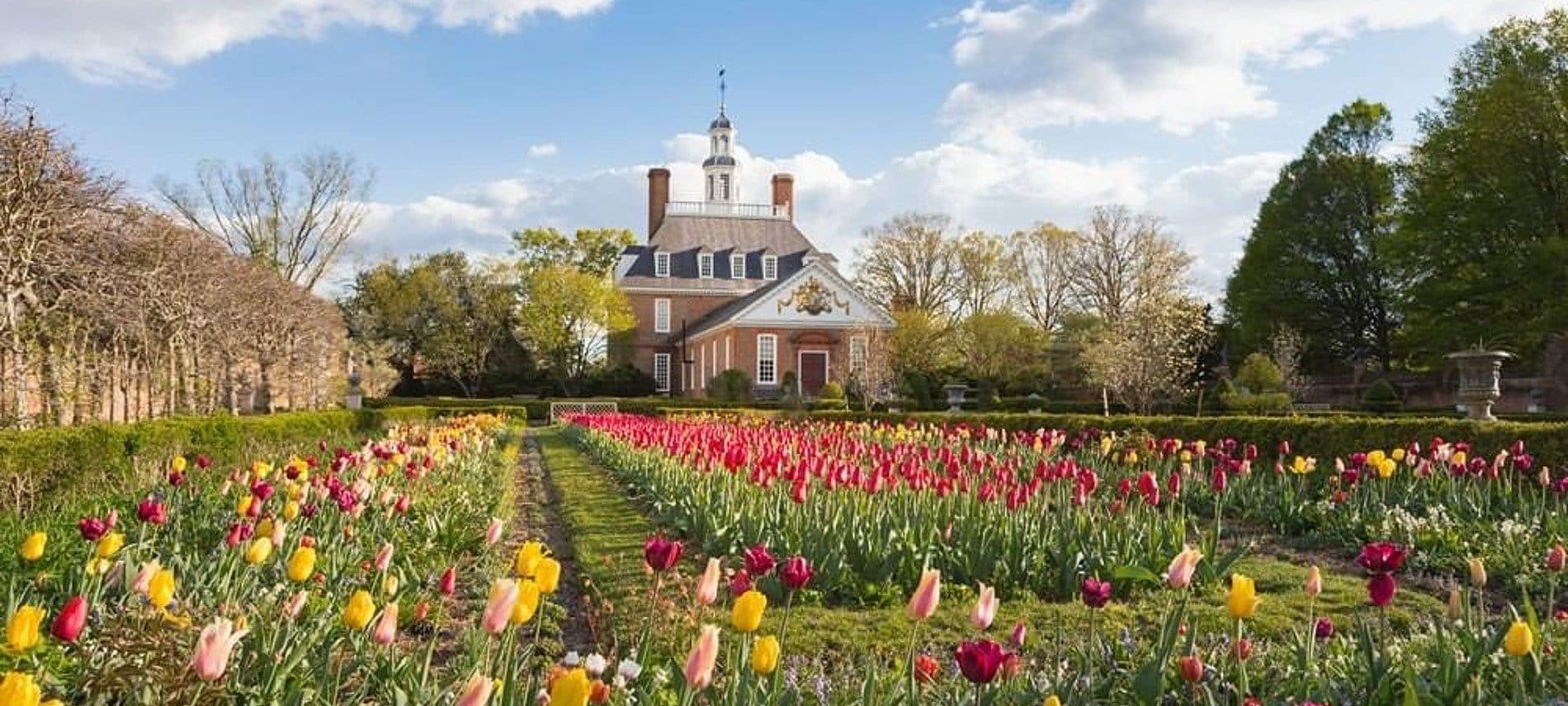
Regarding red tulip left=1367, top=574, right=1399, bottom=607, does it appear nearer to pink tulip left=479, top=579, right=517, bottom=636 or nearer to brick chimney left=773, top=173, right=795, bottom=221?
pink tulip left=479, top=579, right=517, bottom=636

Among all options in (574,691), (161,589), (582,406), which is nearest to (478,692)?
(574,691)

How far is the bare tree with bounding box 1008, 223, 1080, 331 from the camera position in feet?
168

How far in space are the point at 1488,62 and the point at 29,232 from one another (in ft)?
117

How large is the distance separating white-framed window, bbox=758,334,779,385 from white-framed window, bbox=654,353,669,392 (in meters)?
8.69

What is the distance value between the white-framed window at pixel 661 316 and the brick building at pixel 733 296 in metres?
0.04

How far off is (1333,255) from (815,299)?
19094mm

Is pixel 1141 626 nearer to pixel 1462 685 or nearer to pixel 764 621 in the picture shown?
pixel 764 621

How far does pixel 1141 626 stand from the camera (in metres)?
5.64

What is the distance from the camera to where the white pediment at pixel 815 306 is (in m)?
44.7

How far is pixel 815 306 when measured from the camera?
4550cm

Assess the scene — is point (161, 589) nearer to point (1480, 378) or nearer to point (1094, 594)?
point (1094, 594)

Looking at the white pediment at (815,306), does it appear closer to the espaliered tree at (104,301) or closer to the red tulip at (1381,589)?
the espaliered tree at (104,301)

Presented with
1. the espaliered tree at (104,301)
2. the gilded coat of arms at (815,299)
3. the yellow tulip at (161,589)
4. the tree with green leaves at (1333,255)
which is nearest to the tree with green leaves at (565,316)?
the gilded coat of arms at (815,299)

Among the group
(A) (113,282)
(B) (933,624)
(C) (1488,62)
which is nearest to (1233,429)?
(B) (933,624)
